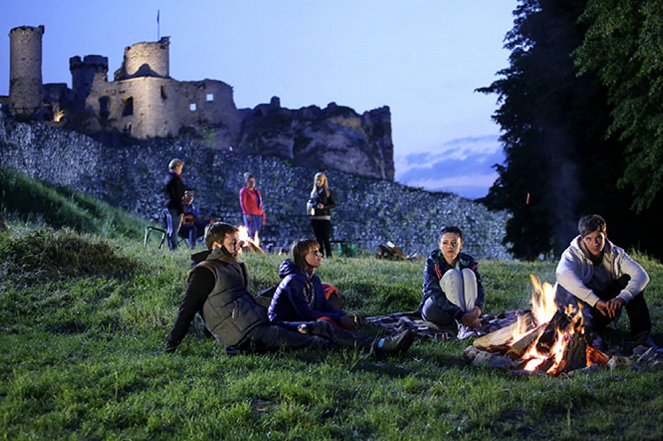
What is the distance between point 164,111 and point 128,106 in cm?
259

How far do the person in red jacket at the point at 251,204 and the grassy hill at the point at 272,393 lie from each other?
22.9 feet

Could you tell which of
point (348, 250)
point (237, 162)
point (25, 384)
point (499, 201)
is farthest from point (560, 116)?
point (237, 162)

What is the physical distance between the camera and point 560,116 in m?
19.2

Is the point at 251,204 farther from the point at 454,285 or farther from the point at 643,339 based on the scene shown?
the point at 643,339

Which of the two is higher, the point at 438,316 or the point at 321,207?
the point at 321,207

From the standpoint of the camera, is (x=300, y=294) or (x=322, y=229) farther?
(x=322, y=229)

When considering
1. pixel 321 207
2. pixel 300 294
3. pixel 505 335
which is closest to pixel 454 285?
pixel 505 335

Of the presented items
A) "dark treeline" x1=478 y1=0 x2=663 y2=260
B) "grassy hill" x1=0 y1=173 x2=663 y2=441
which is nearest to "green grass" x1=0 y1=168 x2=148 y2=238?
"dark treeline" x1=478 y1=0 x2=663 y2=260

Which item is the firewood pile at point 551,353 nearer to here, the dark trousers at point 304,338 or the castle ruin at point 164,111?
the dark trousers at point 304,338

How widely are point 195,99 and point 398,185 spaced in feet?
56.3

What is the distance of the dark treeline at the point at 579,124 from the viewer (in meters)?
13.7

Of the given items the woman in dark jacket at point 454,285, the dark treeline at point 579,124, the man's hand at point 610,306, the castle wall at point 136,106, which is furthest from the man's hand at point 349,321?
the castle wall at point 136,106

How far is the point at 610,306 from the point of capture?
6.76 metres

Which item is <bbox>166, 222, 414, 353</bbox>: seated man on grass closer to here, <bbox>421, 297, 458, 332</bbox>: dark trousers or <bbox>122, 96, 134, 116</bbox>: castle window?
<bbox>421, 297, 458, 332</bbox>: dark trousers
